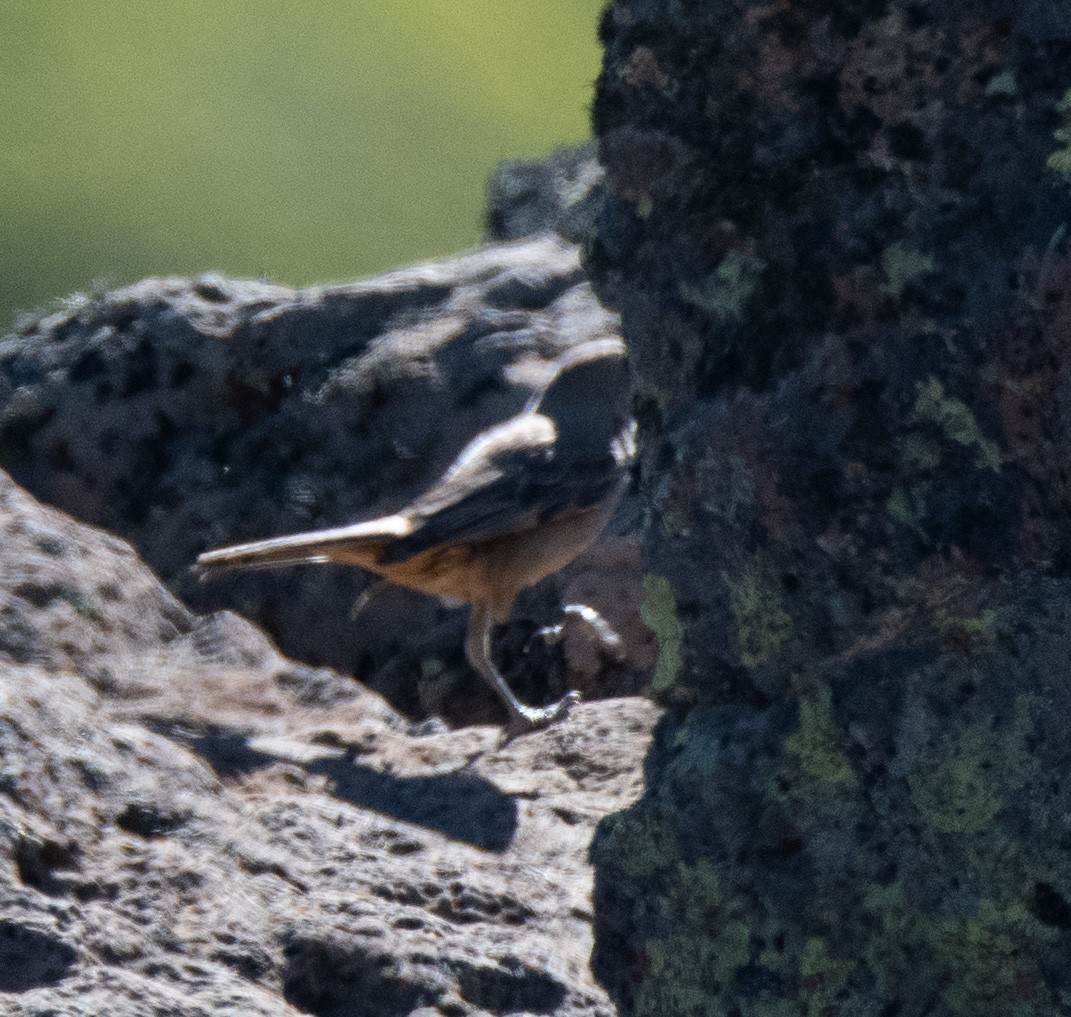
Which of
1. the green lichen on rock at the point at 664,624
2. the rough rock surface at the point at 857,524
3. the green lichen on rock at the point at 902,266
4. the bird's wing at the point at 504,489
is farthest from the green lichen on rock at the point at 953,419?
the bird's wing at the point at 504,489

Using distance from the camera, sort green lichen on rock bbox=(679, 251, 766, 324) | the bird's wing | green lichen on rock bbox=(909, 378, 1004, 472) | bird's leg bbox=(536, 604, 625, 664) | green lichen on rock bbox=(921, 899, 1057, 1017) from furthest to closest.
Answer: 1. the bird's wing
2. bird's leg bbox=(536, 604, 625, 664)
3. green lichen on rock bbox=(679, 251, 766, 324)
4. green lichen on rock bbox=(909, 378, 1004, 472)
5. green lichen on rock bbox=(921, 899, 1057, 1017)

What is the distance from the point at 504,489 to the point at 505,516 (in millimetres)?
98

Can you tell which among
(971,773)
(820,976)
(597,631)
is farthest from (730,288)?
(597,631)

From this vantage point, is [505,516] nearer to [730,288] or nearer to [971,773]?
[730,288]

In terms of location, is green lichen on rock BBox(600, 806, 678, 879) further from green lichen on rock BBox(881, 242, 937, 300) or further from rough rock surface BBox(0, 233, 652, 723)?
rough rock surface BBox(0, 233, 652, 723)

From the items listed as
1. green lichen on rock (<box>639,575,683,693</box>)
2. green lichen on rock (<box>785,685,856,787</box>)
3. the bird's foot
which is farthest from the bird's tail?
green lichen on rock (<box>785,685,856,787</box>)

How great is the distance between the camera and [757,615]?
2848 mm

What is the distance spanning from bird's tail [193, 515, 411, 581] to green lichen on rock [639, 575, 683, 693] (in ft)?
9.13

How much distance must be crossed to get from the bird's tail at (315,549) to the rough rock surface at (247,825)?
81 cm

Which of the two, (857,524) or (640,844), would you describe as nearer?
(857,524)

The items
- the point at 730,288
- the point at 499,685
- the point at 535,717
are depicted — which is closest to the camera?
the point at 730,288

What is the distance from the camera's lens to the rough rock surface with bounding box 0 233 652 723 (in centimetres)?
615

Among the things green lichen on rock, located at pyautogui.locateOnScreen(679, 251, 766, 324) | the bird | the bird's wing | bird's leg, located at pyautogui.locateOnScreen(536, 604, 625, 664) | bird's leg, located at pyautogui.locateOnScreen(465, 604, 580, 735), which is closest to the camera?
green lichen on rock, located at pyautogui.locateOnScreen(679, 251, 766, 324)

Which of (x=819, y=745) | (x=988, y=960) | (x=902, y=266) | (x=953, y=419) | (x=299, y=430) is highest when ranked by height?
(x=299, y=430)
